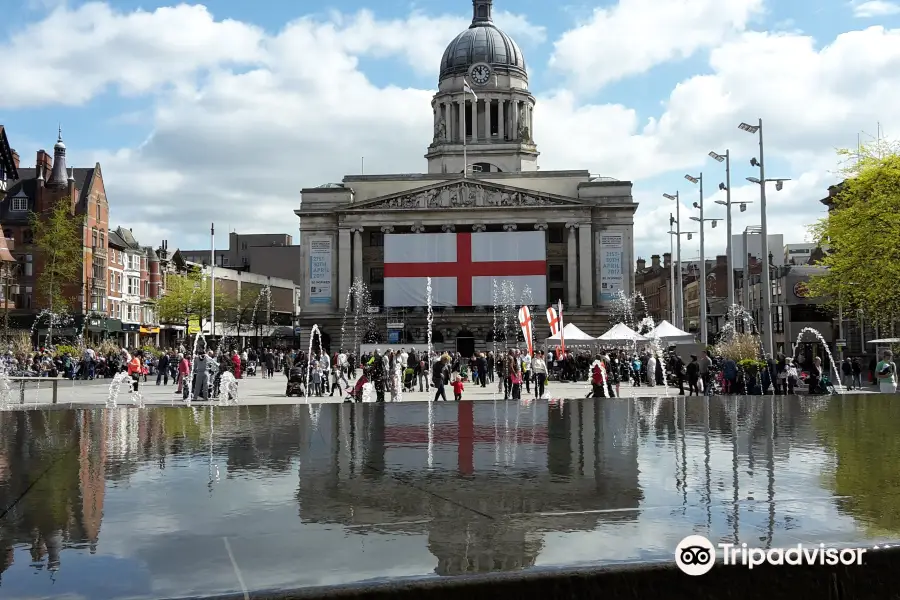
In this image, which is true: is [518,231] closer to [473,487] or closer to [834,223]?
[834,223]

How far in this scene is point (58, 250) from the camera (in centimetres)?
6406

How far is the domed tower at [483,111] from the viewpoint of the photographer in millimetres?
106375

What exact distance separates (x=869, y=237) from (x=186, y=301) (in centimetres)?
7003

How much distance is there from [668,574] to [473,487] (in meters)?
3.97

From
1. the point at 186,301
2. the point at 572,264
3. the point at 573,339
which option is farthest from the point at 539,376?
the point at 186,301

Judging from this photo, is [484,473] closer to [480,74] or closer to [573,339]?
[573,339]

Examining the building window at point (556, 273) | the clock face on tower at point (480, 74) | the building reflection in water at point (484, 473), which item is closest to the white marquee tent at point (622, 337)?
the building reflection in water at point (484, 473)

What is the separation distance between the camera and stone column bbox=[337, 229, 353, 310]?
89.8 metres

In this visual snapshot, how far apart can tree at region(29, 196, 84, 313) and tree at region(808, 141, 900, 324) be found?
4985cm

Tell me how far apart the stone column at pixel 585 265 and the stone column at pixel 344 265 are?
2263 cm

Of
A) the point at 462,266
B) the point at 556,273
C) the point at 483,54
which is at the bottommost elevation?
the point at 462,266

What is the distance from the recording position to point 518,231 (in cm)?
8825

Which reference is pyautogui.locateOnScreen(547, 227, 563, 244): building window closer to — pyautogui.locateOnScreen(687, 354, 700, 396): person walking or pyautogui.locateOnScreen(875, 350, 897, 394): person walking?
pyautogui.locateOnScreen(687, 354, 700, 396): person walking

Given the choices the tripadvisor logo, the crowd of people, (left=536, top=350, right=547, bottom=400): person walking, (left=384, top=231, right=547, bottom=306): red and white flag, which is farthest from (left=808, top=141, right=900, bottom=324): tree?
(left=384, top=231, right=547, bottom=306): red and white flag
